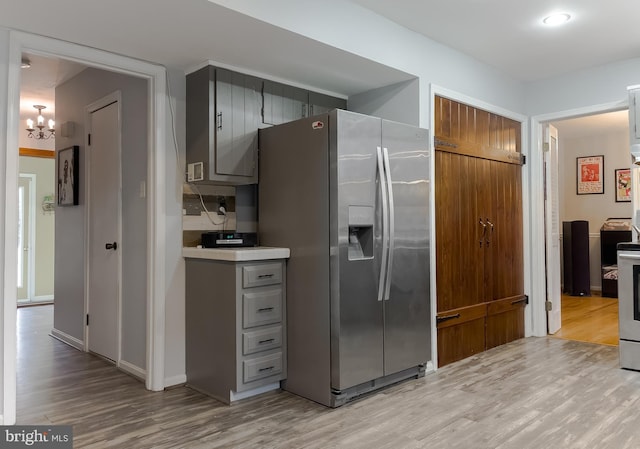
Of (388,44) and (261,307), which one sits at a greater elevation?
(388,44)

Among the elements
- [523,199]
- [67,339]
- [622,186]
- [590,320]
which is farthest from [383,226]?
[622,186]

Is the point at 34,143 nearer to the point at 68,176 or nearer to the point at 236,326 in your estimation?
the point at 68,176

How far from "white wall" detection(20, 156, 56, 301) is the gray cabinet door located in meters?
5.50

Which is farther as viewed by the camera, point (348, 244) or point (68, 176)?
point (68, 176)

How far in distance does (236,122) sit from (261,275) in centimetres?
105

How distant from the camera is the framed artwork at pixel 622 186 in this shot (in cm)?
720

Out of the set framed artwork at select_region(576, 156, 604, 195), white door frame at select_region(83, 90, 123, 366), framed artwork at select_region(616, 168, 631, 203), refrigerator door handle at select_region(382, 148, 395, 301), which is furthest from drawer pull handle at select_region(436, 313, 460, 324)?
framed artwork at select_region(576, 156, 604, 195)

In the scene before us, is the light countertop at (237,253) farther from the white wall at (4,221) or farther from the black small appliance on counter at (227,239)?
the white wall at (4,221)

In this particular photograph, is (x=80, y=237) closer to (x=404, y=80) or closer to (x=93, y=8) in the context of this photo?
(x=93, y=8)

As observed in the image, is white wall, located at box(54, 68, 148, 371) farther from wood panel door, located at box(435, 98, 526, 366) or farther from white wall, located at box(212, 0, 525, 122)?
wood panel door, located at box(435, 98, 526, 366)

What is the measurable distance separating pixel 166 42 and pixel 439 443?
2.65 m

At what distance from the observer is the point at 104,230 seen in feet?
13.0

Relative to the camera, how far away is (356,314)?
9.61 ft

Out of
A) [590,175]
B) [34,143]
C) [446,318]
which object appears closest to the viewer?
[446,318]
